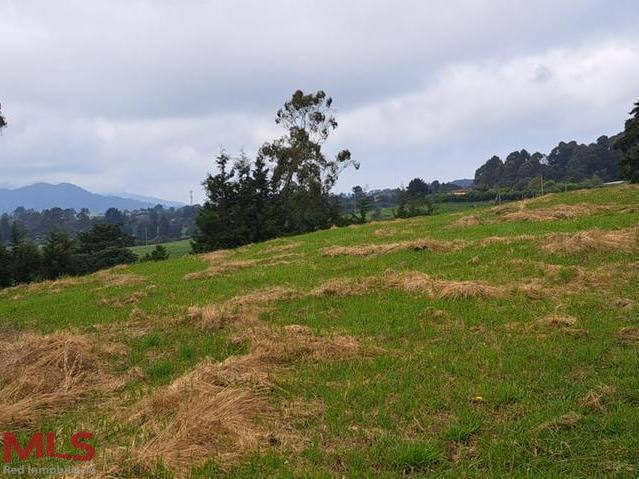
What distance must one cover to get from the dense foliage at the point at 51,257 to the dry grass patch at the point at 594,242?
129 feet

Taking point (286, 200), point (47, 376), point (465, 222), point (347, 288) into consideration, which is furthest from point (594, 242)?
point (286, 200)

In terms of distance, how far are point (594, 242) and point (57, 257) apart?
44.2 metres

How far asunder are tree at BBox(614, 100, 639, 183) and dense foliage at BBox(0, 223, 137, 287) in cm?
4584

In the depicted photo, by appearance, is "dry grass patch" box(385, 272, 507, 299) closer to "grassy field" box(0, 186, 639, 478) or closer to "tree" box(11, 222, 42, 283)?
"grassy field" box(0, 186, 639, 478)

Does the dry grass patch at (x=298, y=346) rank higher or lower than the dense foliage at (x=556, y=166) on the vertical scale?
lower

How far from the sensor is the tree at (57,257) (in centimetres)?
4388

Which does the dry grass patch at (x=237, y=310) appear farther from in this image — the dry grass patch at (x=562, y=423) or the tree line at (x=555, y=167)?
the tree line at (x=555, y=167)

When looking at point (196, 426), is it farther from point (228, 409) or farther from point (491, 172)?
point (491, 172)

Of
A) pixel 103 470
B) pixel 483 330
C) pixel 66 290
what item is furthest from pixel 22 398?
pixel 66 290

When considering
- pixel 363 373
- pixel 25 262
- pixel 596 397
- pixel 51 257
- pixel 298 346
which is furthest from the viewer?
pixel 51 257

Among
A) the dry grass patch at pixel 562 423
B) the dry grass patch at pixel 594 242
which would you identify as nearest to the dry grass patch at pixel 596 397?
the dry grass patch at pixel 562 423

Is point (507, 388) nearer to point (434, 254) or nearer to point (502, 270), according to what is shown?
point (502, 270)

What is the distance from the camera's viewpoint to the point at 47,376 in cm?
653

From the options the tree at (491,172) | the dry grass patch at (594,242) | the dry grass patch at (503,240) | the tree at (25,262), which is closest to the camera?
the dry grass patch at (594,242)
